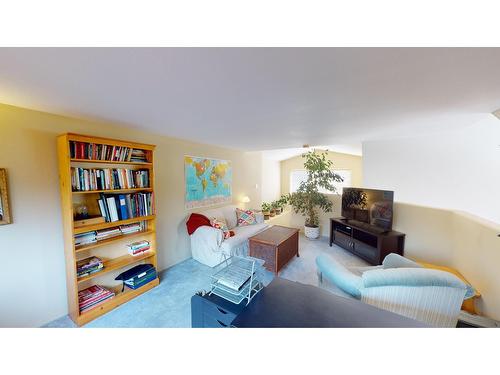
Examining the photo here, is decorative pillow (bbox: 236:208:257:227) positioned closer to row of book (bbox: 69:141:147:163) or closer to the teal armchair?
row of book (bbox: 69:141:147:163)

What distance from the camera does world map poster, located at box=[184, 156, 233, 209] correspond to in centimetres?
317

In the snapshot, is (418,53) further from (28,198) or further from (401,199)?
(401,199)

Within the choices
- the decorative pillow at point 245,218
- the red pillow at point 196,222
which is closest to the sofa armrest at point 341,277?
the red pillow at point 196,222

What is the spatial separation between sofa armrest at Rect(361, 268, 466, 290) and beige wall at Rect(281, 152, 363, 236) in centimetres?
300

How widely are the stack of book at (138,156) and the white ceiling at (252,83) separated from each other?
0.38 m

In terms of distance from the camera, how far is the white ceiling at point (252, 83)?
0.83 m

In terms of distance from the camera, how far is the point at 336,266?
149 cm

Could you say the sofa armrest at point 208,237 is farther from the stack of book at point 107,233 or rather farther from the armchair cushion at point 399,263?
the armchair cushion at point 399,263

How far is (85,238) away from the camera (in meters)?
1.81

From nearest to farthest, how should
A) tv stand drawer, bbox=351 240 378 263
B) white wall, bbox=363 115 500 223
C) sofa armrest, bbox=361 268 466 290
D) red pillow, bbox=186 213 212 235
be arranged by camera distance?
1. sofa armrest, bbox=361 268 466 290
2. white wall, bbox=363 115 500 223
3. tv stand drawer, bbox=351 240 378 263
4. red pillow, bbox=186 213 212 235

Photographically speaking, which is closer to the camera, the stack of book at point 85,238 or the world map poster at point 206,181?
the stack of book at point 85,238

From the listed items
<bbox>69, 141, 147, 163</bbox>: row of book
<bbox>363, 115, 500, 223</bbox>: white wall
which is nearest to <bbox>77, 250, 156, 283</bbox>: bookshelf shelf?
<bbox>69, 141, 147, 163</bbox>: row of book

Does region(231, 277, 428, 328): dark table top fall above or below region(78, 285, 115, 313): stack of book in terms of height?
above
